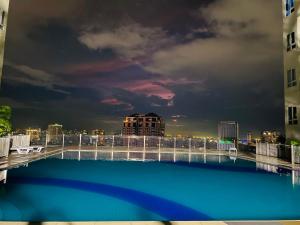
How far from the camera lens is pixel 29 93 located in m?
54.2

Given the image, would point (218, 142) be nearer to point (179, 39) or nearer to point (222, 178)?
point (222, 178)

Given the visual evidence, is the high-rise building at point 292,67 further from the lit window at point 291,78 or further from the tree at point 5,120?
the tree at point 5,120

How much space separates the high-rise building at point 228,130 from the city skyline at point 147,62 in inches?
60.6

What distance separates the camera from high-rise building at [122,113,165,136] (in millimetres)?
83500

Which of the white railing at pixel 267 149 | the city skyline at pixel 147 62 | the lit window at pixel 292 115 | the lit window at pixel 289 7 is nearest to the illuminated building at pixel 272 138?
the city skyline at pixel 147 62

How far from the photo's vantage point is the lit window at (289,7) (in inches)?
600

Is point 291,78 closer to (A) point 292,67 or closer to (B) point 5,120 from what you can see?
(A) point 292,67

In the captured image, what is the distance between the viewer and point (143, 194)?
689cm

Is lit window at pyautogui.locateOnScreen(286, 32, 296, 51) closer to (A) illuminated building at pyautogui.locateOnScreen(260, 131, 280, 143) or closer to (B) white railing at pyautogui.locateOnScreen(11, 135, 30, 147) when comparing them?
(A) illuminated building at pyautogui.locateOnScreen(260, 131, 280, 143)

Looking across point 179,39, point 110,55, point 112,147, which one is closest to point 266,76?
point 179,39

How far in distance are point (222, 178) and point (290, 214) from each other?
4114 mm

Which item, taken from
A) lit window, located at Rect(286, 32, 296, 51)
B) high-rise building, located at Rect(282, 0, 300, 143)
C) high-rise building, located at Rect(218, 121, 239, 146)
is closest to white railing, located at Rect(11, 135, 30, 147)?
high-rise building, located at Rect(282, 0, 300, 143)

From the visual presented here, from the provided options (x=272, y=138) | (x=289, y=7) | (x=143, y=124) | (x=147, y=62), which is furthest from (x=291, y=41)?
(x=143, y=124)

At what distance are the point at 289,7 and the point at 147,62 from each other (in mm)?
37035
